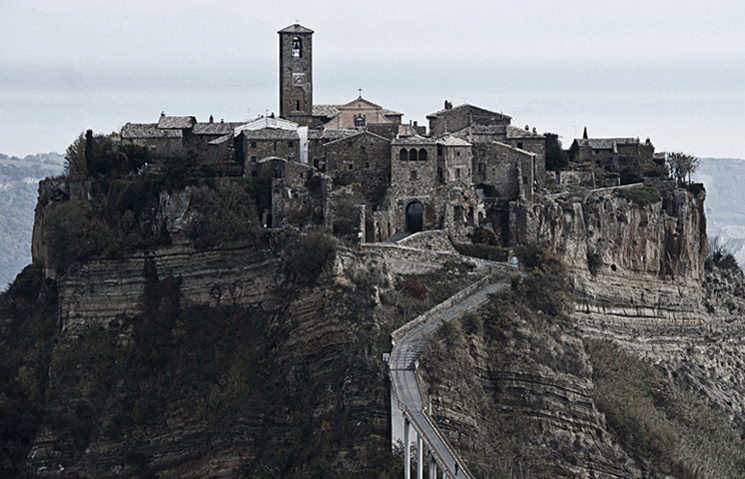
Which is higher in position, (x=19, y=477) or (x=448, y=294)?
(x=448, y=294)

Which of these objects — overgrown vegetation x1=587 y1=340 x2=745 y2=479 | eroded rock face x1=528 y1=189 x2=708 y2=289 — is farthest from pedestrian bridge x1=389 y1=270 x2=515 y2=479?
eroded rock face x1=528 y1=189 x2=708 y2=289

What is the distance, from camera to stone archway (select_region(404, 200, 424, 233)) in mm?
67125

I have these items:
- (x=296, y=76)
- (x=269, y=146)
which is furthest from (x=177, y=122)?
(x=269, y=146)

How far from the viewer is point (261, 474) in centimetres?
5472

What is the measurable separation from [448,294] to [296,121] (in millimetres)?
22269

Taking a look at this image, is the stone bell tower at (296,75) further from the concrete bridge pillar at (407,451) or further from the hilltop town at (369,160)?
the concrete bridge pillar at (407,451)

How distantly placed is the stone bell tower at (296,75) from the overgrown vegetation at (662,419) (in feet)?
83.8

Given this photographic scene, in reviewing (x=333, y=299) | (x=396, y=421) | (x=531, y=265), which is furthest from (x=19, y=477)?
(x=531, y=265)

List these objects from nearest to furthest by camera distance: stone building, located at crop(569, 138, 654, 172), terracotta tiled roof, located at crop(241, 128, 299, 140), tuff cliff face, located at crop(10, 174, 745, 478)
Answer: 1. tuff cliff face, located at crop(10, 174, 745, 478)
2. terracotta tiled roof, located at crop(241, 128, 299, 140)
3. stone building, located at crop(569, 138, 654, 172)

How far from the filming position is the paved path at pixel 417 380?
155 ft

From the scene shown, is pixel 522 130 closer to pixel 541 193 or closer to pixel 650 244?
pixel 541 193

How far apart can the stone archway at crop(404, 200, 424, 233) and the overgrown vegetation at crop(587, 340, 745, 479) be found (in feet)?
41.8

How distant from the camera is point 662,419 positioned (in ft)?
204

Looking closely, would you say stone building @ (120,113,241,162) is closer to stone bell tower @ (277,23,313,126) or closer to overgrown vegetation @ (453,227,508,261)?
stone bell tower @ (277,23,313,126)
